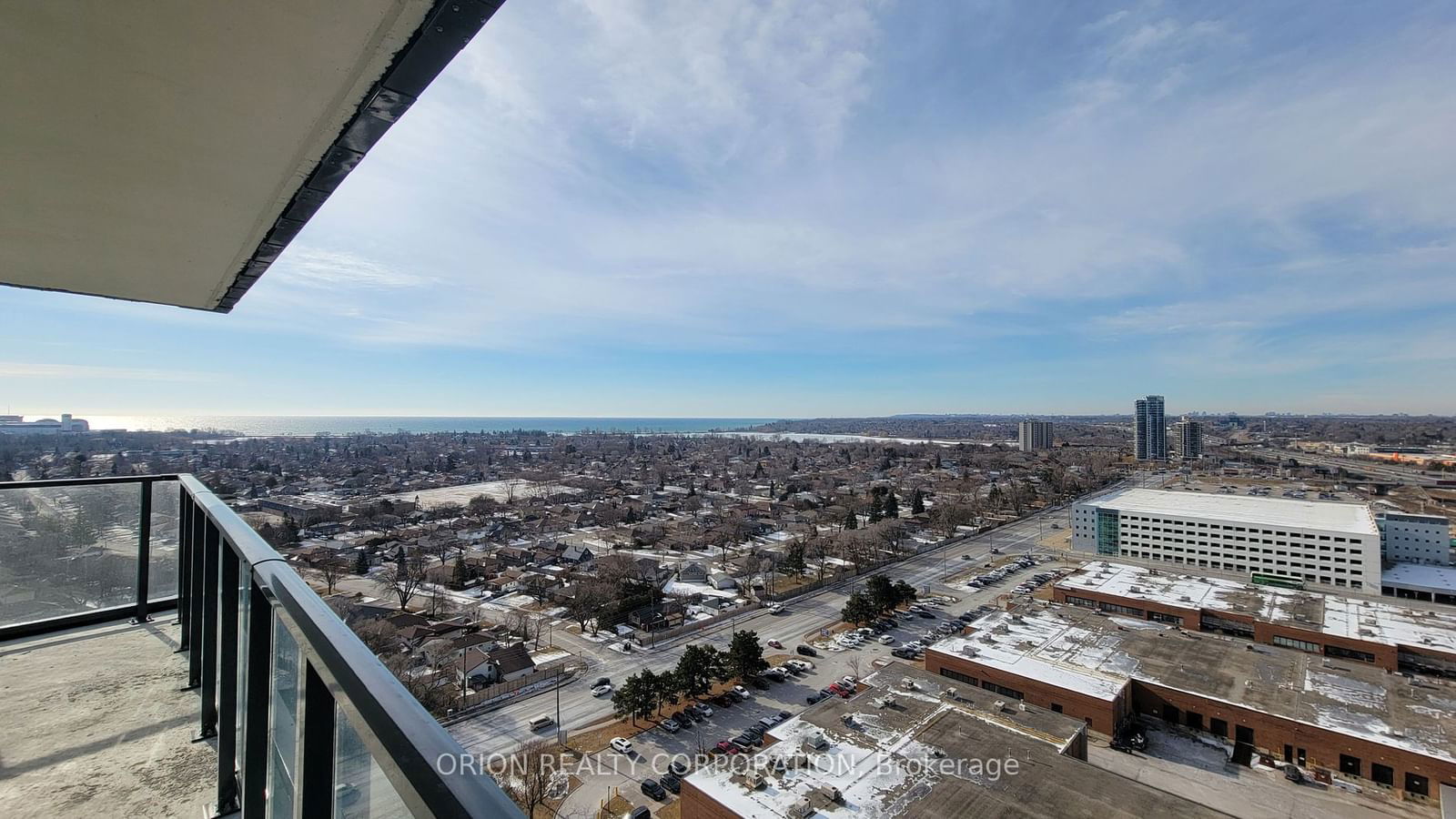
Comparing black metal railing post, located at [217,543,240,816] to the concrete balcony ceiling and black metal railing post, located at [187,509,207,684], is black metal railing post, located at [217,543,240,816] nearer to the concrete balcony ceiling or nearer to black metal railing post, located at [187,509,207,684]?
black metal railing post, located at [187,509,207,684]

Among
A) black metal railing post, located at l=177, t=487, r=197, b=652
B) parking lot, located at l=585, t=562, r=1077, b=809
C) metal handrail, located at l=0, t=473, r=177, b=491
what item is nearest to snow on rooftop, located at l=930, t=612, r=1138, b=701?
parking lot, located at l=585, t=562, r=1077, b=809

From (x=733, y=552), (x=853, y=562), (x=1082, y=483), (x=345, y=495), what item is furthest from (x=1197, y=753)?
(x=345, y=495)

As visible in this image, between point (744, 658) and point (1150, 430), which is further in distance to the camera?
point (1150, 430)

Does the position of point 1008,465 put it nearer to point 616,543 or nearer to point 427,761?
point 616,543

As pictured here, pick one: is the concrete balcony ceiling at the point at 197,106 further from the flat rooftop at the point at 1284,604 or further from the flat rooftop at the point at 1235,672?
the flat rooftop at the point at 1284,604

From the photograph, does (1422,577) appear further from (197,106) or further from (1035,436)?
(1035,436)

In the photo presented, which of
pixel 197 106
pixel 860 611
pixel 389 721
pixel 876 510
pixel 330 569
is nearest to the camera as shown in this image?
pixel 389 721

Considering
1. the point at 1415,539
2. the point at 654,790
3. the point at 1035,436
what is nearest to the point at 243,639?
the point at 654,790

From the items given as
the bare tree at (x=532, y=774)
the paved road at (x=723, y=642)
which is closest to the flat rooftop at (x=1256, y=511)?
the paved road at (x=723, y=642)
